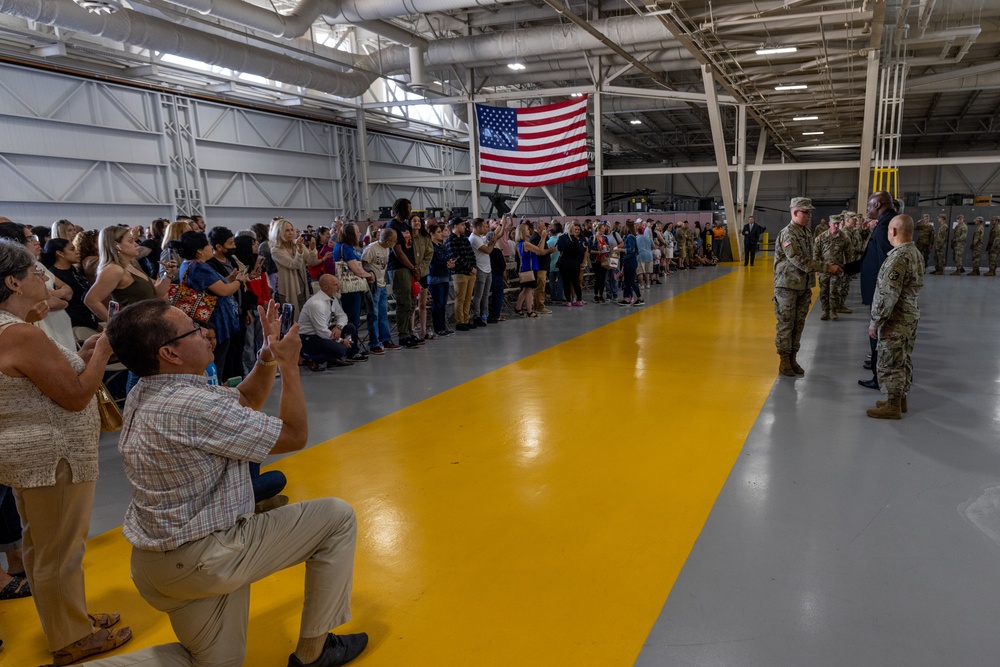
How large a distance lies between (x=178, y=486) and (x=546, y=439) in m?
2.75

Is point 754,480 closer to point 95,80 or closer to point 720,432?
point 720,432

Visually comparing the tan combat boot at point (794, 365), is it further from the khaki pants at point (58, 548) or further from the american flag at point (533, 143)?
the american flag at point (533, 143)

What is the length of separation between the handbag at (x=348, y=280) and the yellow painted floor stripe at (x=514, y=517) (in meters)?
1.82

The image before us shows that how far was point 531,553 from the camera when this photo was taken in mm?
2701

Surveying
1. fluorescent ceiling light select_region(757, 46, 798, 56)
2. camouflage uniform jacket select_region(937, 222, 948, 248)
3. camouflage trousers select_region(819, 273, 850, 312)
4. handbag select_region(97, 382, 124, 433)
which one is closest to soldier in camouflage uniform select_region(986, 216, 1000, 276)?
camouflage uniform jacket select_region(937, 222, 948, 248)

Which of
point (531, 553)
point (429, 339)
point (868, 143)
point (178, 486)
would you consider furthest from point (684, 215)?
point (178, 486)

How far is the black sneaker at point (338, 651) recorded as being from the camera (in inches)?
79.0

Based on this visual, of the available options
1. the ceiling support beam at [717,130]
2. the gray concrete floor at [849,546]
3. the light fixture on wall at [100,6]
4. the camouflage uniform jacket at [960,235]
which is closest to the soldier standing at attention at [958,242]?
the camouflage uniform jacket at [960,235]

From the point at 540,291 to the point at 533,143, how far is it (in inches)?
265

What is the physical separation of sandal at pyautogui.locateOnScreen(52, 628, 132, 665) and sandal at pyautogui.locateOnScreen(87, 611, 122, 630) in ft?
0.21

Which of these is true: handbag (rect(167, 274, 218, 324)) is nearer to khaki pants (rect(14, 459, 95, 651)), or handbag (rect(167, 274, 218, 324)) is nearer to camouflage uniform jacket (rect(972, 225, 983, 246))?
khaki pants (rect(14, 459, 95, 651))

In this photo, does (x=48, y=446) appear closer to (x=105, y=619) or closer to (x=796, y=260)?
(x=105, y=619)

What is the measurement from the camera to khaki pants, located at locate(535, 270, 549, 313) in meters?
9.66

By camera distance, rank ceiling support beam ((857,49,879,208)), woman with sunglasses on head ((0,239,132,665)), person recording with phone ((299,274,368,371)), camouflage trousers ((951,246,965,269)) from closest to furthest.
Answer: woman with sunglasses on head ((0,239,132,665)) → person recording with phone ((299,274,368,371)) → ceiling support beam ((857,49,879,208)) → camouflage trousers ((951,246,965,269))
